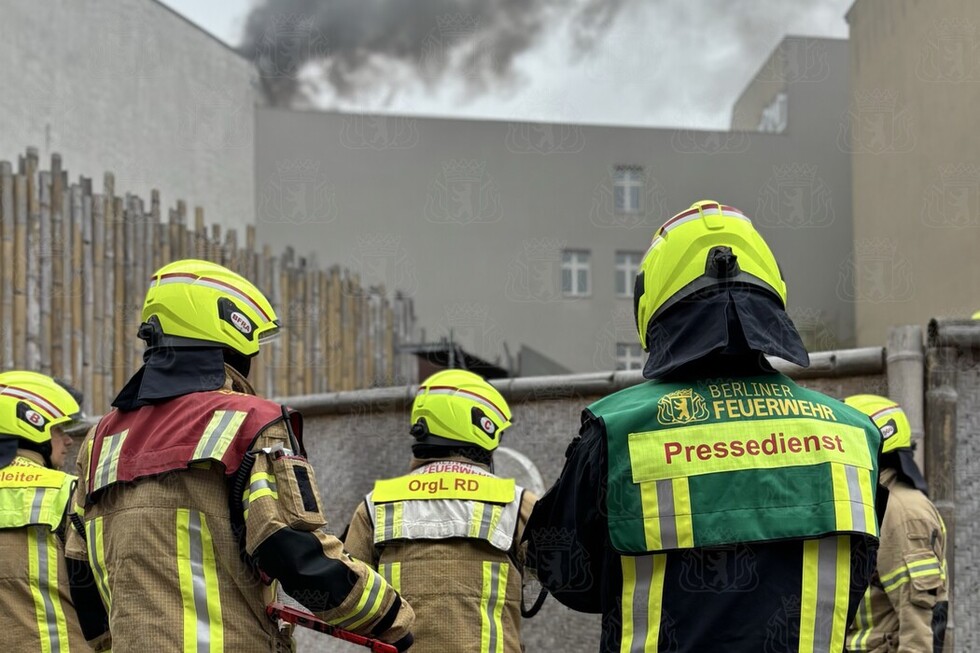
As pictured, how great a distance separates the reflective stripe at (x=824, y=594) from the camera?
9.97 feet

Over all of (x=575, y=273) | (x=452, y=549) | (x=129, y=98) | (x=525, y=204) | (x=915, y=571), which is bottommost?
(x=915, y=571)

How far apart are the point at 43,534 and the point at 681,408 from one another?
10.8 ft

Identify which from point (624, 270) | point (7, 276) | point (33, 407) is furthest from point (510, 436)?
point (624, 270)

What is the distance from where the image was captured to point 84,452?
4.32 metres

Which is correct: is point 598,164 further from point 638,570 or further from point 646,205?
point 638,570

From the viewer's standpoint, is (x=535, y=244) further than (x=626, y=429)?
Yes

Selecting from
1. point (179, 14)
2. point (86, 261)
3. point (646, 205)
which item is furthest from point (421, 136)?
point (86, 261)

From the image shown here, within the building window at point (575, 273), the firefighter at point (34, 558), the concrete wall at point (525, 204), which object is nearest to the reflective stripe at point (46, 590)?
the firefighter at point (34, 558)

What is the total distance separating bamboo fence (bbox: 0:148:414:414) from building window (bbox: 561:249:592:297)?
1449 centimetres

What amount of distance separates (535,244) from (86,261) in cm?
1776

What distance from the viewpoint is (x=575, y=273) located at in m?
29.7

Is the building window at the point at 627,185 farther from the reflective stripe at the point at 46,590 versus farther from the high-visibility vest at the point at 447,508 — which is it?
the reflective stripe at the point at 46,590

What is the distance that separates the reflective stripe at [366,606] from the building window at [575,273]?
85.2 ft

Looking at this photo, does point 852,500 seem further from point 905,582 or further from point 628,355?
point 628,355
